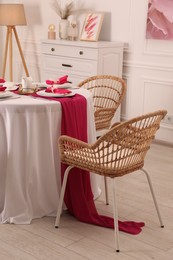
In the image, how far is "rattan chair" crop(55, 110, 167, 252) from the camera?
251 cm

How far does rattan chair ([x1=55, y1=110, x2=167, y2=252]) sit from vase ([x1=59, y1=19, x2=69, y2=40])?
2777 millimetres

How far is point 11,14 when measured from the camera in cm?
567

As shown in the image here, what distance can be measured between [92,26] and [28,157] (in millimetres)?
2658


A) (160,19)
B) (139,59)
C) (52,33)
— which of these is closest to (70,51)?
(52,33)

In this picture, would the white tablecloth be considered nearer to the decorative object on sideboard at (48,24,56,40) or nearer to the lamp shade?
the decorative object on sideboard at (48,24,56,40)

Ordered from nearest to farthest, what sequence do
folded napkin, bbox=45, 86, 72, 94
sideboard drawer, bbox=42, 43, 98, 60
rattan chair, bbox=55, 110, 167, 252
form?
rattan chair, bbox=55, 110, 167, 252, folded napkin, bbox=45, 86, 72, 94, sideboard drawer, bbox=42, 43, 98, 60

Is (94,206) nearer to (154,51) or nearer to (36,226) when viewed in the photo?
(36,226)

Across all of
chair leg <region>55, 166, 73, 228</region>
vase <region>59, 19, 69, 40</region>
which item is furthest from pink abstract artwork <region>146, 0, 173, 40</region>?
chair leg <region>55, 166, 73, 228</region>

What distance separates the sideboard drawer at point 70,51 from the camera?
15.6 feet

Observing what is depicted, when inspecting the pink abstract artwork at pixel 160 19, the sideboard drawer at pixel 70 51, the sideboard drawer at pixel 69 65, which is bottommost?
the sideboard drawer at pixel 69 65

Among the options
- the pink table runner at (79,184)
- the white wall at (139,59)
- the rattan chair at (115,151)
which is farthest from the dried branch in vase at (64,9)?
the rattan chair at (115,151)

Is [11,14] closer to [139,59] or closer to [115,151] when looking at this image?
[139,59]

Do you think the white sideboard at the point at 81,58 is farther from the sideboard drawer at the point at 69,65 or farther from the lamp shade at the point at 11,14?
the lamp shade at the point at 11,14

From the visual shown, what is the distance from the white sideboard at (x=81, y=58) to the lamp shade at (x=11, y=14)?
0.68m
